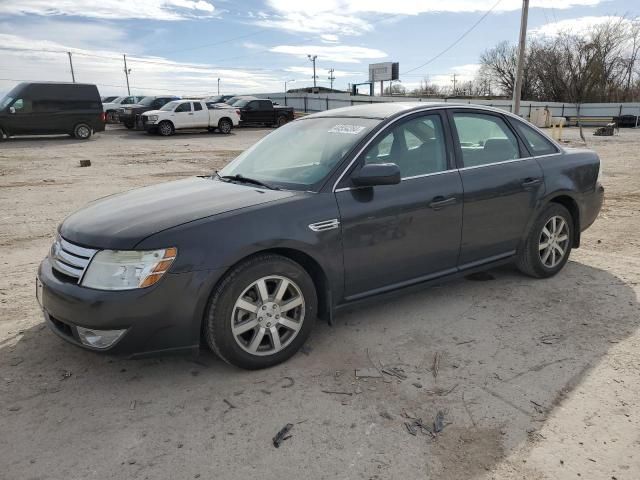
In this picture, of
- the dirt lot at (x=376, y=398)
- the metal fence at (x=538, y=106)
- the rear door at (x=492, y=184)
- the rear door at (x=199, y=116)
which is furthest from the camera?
the metal fence at (x=538, y=106)

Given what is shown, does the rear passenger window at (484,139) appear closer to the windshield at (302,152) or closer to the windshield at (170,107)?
the windshield at (302,152)

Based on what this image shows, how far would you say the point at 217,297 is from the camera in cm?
309

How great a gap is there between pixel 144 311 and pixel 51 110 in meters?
21.8

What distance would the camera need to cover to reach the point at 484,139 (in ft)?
14.6

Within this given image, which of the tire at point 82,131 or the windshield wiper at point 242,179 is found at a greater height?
the windshield wiper at point 242,179

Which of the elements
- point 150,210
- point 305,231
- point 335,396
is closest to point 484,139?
point 305,231

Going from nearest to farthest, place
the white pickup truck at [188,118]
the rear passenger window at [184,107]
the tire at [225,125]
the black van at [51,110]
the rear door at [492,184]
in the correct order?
the rear door at [492,184] < the black van at [51,110] < the white pickup truck at [188,118] < the rear passenger window at [184,107] < the tire at [225,125]

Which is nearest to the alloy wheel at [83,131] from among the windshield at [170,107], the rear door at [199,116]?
the windshield at [170,107]

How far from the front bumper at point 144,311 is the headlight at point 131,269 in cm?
4

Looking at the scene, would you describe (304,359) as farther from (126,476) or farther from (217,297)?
(126,476)

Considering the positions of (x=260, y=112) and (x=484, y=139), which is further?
(x=260, y=112)

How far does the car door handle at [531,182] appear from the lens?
4.53 metres

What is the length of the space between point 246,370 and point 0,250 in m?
4.32

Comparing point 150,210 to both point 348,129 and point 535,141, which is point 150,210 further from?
point 535,141
